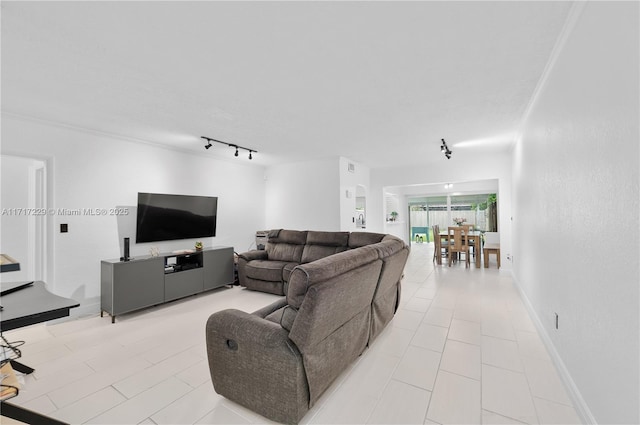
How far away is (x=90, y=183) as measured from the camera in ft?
12.2

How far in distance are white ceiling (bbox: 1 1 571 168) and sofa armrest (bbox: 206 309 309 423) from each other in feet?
6.21

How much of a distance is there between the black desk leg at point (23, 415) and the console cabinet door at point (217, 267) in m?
3.00

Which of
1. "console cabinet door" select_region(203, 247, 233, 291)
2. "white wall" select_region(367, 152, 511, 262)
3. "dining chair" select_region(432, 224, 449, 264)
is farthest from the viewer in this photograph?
"dining chair" select_region(432, 224, 449, 264)

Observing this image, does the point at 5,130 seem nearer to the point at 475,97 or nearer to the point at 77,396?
the point at 77,396

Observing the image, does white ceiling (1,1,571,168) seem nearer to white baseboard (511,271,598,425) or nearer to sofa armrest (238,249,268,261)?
sofa armrest (238,249,268,261)

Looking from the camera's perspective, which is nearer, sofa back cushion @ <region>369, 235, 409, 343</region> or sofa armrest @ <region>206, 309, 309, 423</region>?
sofa armrest @ <region>206, 309, 309, 423</region>

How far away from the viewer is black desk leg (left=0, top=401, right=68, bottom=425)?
1.44 metres

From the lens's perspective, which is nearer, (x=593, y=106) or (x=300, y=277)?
(x=593, y=106)

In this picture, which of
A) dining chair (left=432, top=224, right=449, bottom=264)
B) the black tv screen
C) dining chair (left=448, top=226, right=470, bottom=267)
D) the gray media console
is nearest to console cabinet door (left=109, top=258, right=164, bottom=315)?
the gray media console

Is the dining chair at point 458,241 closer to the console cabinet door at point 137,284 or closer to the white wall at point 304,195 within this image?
the white wall at point 304,195

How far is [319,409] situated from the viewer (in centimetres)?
178

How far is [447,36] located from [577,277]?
1784 mm

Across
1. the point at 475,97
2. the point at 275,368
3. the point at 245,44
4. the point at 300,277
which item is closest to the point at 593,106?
the point at 475,97

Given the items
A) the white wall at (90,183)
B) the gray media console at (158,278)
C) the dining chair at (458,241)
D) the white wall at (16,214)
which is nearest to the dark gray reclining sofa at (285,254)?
the gray media console at (158,278)
